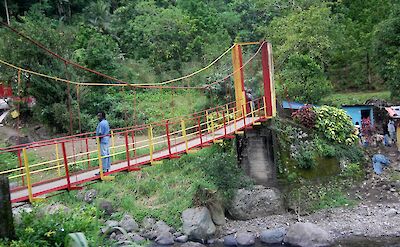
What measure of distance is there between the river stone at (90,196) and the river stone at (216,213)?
2949 millimetres

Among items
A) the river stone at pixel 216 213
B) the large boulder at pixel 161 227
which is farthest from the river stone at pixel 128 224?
the river stone at pixel 216 213

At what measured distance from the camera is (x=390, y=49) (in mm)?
16125

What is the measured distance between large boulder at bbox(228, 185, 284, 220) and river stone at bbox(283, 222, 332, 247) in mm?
1374

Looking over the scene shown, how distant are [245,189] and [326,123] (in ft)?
9.95

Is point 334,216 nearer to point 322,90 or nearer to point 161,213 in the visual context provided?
point 161,213

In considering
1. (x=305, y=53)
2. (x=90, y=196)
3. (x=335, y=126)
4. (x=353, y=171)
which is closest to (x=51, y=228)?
(x=90, y=196)

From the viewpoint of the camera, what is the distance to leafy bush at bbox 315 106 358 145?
12742 millimetres

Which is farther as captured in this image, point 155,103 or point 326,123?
point 155,103

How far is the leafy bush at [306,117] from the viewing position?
498 inches

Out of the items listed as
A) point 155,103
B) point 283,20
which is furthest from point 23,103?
point 283,20

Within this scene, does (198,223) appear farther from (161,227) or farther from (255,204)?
(255,204)

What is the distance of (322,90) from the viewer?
1470 cm

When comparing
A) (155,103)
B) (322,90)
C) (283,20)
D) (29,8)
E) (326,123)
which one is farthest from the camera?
(29,8)

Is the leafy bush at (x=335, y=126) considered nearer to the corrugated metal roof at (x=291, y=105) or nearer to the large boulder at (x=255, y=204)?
the corrugated metal roof at (x=291, y=105)
